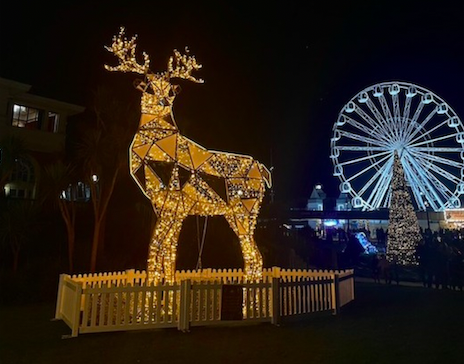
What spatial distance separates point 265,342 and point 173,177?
3.28 meters

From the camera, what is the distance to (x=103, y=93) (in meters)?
12.1

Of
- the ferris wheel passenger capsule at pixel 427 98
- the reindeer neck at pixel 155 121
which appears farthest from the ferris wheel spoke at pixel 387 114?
the reindeer neck at pixel 155 121

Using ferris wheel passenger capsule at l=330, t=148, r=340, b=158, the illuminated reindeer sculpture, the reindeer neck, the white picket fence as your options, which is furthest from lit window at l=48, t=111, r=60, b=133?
ferris wheel passenger capsule at l=330, t=148, r=340, b=158

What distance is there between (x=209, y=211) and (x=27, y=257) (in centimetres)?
671

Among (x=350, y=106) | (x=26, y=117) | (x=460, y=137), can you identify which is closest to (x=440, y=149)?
(x=460, y=137)

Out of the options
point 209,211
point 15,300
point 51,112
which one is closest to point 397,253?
point 209,211

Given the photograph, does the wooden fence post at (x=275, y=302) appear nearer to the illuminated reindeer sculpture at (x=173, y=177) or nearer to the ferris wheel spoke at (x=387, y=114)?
the illuminated reindeer sculpture at (x=173, y=177)

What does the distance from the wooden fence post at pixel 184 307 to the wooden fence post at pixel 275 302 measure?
4.92 ft

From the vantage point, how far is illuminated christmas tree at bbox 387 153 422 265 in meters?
16.9

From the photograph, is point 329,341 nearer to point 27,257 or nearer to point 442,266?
point 442,266

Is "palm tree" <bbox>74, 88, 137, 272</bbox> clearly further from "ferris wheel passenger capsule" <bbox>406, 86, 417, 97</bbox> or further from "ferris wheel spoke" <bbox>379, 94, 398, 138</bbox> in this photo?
"ferris wheel passenger capsule" <bbox>406, 86, 417, 97</bbox>

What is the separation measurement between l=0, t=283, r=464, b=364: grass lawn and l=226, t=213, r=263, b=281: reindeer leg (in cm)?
117

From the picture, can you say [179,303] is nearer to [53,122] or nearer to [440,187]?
[53,122]

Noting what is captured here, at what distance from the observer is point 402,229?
17188mm
